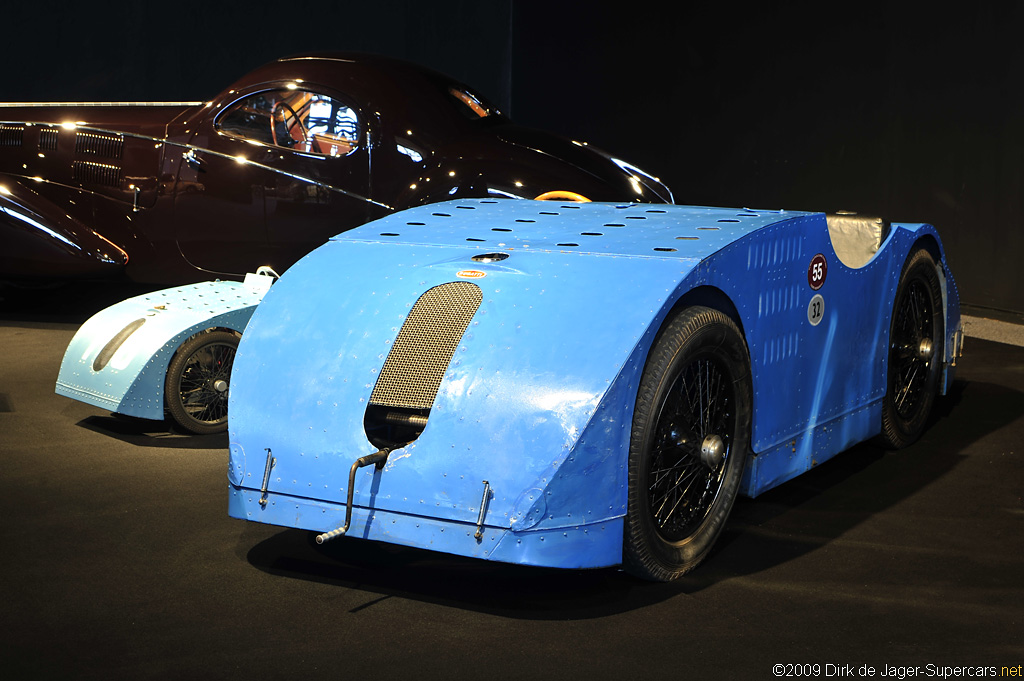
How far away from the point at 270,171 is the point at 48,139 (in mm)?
1830

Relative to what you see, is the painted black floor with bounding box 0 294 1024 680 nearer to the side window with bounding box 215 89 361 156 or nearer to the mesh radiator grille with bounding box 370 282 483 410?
the mesh radiator grille with bounding box 370 282 483 410

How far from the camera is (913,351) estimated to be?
5027 millimetres

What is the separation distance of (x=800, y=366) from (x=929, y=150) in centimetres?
579

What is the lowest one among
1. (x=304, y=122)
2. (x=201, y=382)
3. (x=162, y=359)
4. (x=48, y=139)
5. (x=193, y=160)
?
(x=201, y=382)

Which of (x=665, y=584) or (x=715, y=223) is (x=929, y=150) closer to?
(x=715, y=223)

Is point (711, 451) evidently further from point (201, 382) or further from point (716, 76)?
point (716, 76)

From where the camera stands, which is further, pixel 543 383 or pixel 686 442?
pixel 686 442

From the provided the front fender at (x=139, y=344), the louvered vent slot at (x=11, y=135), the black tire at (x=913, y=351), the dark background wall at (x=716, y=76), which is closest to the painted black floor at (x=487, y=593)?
the black tire at (x=913, y=351)

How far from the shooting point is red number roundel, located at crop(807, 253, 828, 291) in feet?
13.1

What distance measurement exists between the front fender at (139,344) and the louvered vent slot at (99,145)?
280 centimetres

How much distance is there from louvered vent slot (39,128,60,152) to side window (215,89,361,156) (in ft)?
5.14

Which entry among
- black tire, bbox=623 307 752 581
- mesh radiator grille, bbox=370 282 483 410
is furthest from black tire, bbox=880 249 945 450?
mesh radiator grille, bbox=370 282 483 410

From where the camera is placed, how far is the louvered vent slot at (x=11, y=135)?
8148 mm

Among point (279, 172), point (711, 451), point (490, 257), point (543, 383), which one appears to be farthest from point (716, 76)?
point (543, 383)
